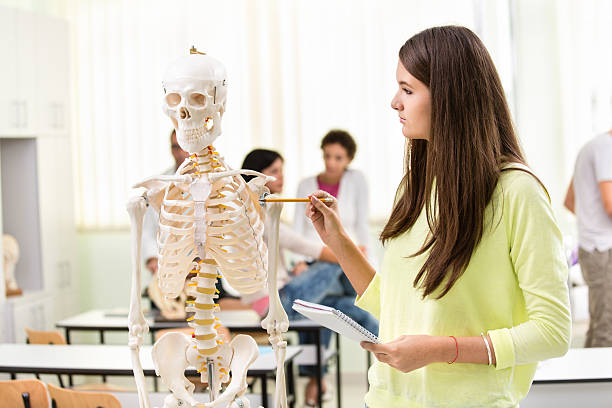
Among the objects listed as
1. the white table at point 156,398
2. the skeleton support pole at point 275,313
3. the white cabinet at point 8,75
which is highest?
the white cabinet at point 8,75

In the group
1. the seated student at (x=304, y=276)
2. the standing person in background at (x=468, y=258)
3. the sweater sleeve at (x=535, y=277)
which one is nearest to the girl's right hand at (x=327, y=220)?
the standing person in background at (x=468, y=258)

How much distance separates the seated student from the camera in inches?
149

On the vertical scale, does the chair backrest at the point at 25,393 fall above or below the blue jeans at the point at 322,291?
below

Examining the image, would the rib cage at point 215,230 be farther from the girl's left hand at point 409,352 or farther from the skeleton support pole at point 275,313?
the girl's left hand at point 409,352

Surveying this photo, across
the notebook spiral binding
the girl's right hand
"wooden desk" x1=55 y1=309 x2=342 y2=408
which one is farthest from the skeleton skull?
"wooden desk" x1=55 y1=309 x2=342 y2=408

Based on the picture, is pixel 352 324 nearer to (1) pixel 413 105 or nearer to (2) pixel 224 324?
(1) pixel 413 105

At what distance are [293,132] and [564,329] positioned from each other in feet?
14.4

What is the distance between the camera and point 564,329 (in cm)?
142

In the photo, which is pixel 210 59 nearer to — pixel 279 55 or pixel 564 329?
pixel 564 329

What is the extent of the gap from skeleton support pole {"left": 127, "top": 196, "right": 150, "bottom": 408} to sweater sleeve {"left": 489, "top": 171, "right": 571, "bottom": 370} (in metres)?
Result: 0.90

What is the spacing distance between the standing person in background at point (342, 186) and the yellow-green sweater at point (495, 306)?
305 cm

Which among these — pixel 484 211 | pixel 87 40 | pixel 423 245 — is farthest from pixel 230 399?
pixel 87 40

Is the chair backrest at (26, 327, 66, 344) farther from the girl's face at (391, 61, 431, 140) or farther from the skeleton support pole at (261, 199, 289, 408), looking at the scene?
the girl's face at (391, 61, 431, 140)

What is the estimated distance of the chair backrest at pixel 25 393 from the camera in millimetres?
2625
